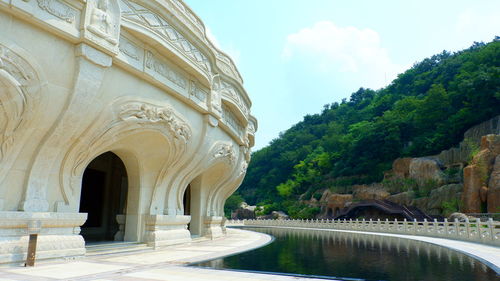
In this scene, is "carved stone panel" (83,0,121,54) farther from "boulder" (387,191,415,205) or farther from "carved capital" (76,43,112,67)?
"boulder" (387,191,415,205)

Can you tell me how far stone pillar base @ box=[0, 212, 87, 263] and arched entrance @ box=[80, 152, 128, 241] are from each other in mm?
5460

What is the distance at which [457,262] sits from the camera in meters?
8.14

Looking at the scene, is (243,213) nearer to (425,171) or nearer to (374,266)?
(425,171)

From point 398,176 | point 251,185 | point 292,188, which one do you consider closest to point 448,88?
point 398,176

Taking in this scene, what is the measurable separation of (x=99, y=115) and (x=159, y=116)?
1.93m

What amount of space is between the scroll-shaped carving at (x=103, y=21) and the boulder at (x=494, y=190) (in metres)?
29.0

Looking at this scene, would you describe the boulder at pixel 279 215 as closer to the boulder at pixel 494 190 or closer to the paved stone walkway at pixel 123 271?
the boulder at pixel 494 190

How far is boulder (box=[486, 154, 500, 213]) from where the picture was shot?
26.5 m

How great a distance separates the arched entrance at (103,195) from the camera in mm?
13016

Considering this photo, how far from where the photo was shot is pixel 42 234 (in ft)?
23.6

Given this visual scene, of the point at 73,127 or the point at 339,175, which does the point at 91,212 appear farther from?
the point at 339,175

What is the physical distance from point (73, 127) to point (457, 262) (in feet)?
29.9

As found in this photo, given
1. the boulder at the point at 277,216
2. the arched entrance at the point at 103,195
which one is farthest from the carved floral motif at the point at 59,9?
the boulder at the point at 277,216

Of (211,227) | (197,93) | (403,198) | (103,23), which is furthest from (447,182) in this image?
(103,23)
